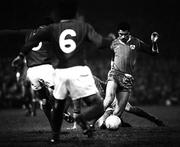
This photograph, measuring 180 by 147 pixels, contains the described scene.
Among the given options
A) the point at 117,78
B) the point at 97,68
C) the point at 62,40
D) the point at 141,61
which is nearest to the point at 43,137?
the point at 117,78

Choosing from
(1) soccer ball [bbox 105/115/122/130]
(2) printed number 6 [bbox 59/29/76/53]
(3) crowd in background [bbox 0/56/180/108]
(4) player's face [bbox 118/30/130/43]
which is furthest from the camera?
(3) crowd in background [bbox 0/56/180/108]

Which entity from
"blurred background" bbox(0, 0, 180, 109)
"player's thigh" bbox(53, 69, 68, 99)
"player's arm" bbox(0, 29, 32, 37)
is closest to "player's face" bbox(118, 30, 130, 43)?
"player's arm" bbox(0, 29, 32, 37)

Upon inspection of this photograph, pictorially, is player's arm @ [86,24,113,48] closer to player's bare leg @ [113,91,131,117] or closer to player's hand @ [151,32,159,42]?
player's bare leg @ [113,91,131,117]

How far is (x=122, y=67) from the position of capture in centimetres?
1082

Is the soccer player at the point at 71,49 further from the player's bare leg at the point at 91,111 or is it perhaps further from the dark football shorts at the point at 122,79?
the dark football shorts at the point at 122,79

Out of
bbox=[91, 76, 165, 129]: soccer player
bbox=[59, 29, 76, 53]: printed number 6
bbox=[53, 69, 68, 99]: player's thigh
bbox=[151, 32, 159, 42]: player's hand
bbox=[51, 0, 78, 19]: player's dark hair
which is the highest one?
bbox=[51, 0, 78, 19]: player's dark hair

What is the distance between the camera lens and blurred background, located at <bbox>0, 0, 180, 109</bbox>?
86.1 feet

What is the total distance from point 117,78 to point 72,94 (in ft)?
10.3

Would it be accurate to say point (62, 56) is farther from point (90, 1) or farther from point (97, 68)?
point (90, 1)

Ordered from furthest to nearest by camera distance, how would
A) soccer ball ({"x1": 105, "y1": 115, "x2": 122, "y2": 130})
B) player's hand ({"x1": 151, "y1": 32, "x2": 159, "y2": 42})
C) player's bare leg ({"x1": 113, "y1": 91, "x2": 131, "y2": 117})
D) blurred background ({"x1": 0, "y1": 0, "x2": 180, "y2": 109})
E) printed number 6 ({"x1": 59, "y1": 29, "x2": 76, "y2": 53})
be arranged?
blurred background ({"x1": 0, "y1": 0, "x2": 180, "y2": 109}) → player's hand ({"x1": 151, "y1": 32, "x2": 159, "y2": 42}) → player's bare leg ({"x1": 113, "y1": 91, "x2": 131, "y2": 117}) → soccer ball ({"x1": 105, "y1": 115, "x2": 122, "y2": 130}) → printed number 6 ({"x1": 59, "y1": 29, "x2": 76, "y2": 53})

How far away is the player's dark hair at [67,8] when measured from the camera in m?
7.52

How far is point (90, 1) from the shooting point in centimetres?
3331

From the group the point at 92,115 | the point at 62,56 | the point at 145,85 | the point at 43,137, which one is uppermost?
the point at 62,56

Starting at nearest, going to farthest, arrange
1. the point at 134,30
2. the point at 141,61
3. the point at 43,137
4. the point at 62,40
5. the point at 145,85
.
→ the point at 62,40 < the point at 43,137 < the point at 145,85 < the point at 141,61 < the point at 134,30
